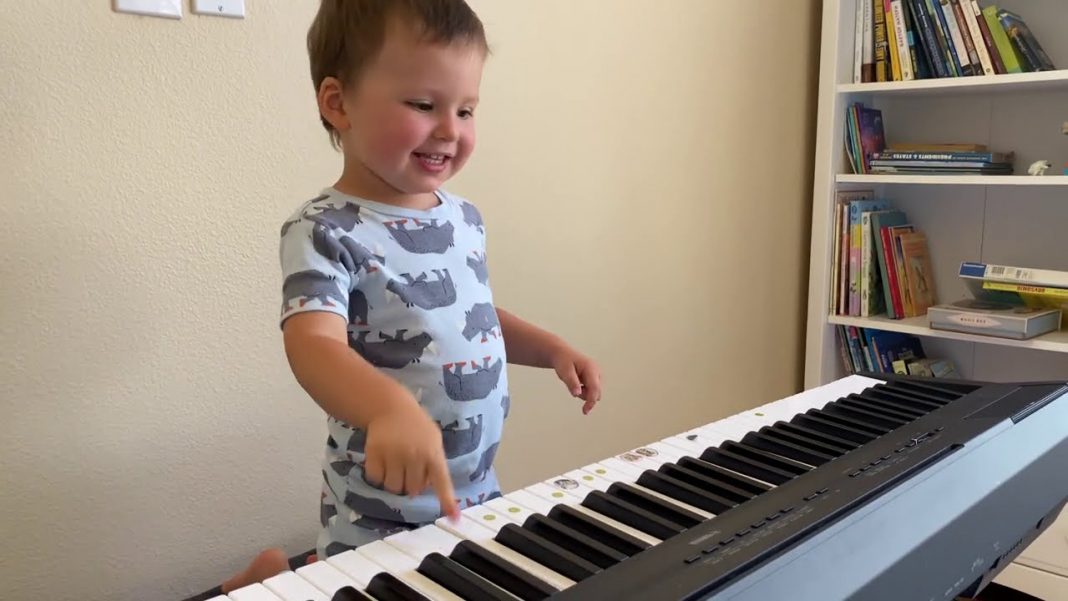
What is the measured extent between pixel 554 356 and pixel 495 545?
409 mm

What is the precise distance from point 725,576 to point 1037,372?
183 centimetres

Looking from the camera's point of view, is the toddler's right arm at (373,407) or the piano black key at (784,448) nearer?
the toddler's right arm at (373,407)

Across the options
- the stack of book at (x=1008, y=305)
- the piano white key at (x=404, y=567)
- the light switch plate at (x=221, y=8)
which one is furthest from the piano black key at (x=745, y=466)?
the stack of book at (x=1008, y=305)

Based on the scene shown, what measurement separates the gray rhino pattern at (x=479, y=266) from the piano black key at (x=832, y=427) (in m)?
0.37

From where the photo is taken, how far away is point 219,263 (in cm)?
107

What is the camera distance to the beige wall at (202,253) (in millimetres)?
929

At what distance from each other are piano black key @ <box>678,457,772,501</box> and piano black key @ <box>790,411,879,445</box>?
6.3 inches

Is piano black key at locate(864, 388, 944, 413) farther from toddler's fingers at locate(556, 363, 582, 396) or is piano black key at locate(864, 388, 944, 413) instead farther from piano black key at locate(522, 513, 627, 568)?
piano black key at locate(522, 513, 627, 568)

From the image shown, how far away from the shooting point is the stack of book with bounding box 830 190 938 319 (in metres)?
2.02

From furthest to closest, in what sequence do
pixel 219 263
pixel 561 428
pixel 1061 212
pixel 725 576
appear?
pixel 1061 212
pixel 561 428
pixel 219 263
pixel 725 576

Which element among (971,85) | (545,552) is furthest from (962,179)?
(545,552)

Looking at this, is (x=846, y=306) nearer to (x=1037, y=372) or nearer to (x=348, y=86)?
(x=1037, y=372)

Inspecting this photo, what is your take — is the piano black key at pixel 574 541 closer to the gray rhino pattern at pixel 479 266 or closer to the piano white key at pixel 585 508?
the piano white key at pixel 585 508

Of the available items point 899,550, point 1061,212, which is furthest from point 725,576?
point 1061,212
